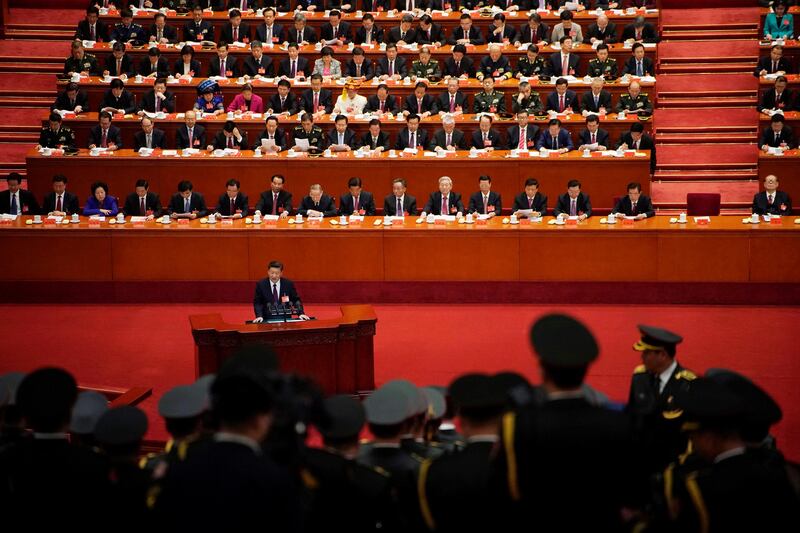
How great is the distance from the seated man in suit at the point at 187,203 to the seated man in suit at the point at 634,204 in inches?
195

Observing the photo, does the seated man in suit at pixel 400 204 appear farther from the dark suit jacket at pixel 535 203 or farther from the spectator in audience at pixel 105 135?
the spectator in audience at pixel 105 135

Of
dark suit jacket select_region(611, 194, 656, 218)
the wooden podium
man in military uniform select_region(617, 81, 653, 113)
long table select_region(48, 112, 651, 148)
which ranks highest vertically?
man in military uniform select_region(617, 81, 653, 113)

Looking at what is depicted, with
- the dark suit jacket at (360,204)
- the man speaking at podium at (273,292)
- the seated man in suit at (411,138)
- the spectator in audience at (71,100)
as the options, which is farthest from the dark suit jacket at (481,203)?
the spectator in audience at (71,100)

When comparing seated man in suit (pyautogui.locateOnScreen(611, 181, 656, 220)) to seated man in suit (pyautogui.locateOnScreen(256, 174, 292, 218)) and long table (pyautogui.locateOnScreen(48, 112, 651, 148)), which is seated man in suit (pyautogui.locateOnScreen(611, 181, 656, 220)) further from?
seated man in suit (pyautogui.locateOnScreen(256, 174, 292, 218))

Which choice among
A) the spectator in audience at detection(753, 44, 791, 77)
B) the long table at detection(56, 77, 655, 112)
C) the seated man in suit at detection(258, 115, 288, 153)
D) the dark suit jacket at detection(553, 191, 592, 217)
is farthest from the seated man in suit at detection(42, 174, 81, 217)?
the spectator in audience at detection(753, 44, 791, 77)

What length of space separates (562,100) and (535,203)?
2.46m

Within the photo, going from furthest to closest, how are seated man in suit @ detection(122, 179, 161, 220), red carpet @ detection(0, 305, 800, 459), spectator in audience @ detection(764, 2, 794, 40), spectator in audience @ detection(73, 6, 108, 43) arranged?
spectator in audience @ detection(73, 6, 108, 43) → spectator in audience @ detection(764, 2, 794, 40) → seated man in suit @ detection(122, 179, 161, 220) → red carpet @ detection(0, 305, 800, 459)

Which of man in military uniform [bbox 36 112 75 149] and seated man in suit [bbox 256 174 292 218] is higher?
man in military uniform [bbox 36 112 75 149]

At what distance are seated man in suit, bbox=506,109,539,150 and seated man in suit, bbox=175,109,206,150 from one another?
416 centimetres

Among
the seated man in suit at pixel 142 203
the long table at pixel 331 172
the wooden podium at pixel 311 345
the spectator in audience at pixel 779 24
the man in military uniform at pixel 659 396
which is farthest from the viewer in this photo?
the spectator in audience at pixel 779 24

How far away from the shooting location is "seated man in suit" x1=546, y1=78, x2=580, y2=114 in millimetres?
13031

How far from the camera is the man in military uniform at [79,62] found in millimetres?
13961

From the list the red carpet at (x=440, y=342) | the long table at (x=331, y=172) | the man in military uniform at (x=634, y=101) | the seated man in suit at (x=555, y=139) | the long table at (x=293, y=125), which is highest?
the man in military uniform at (x=634, y=101)

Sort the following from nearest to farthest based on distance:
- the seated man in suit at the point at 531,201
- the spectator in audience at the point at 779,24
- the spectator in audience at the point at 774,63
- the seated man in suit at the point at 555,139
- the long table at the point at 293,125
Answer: the seated man in suit at the point at 531,201
the seated man in suit at the point at 555,139
the long table at the point at 293,125
the spectator in audience at the point at 774,63
the spectator in audience at the point at 779,24
